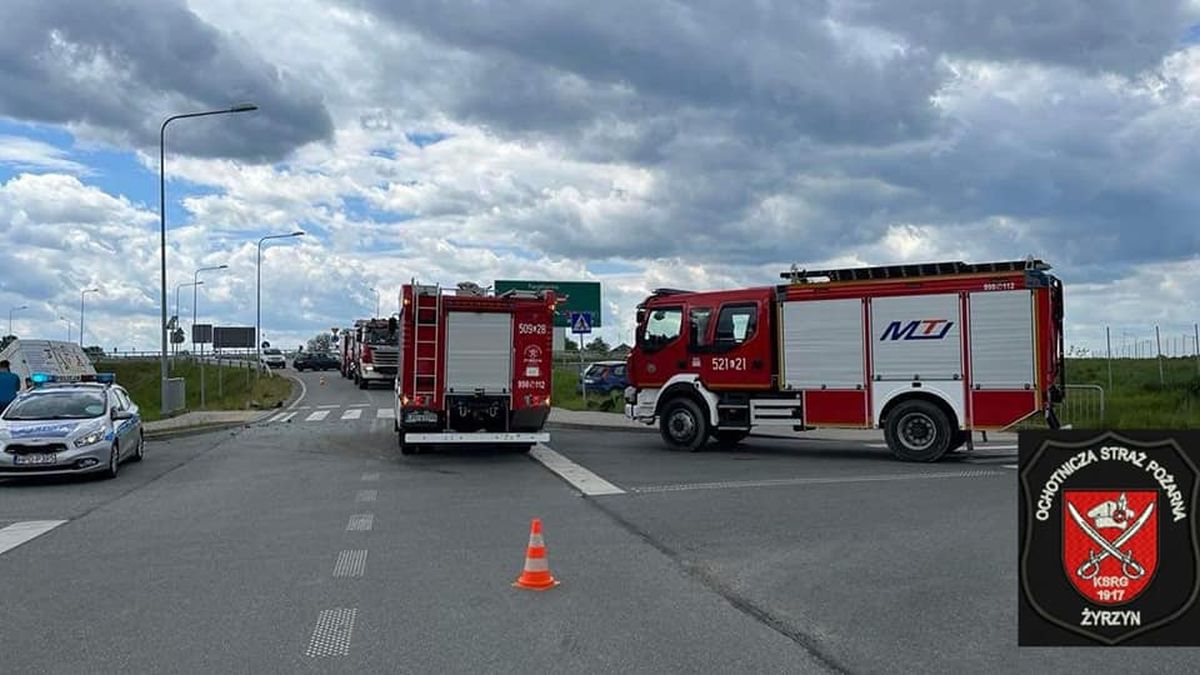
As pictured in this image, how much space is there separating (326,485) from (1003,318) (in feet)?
33.3

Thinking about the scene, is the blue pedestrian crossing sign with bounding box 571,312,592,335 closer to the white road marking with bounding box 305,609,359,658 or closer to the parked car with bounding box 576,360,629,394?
the parked car with bounding box 576,360,629,394

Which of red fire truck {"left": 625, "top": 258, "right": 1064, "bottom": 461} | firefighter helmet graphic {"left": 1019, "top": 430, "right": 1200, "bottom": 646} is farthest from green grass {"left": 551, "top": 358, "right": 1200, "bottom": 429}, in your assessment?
firefighter helmet graphic {"left": 1019, "top": 430, "right": 1200, "bottom": 646}

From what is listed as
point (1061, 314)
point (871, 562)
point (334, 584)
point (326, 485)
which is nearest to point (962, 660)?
point (871, 562)

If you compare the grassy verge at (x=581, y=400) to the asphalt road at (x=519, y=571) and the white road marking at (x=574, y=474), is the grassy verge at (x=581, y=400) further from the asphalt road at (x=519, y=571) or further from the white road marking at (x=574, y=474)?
the asphalt road at (x=519, y=571)

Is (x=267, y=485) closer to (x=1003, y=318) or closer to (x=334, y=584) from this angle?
(x=334, y=584)

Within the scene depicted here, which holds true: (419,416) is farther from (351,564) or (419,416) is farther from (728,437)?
(351,564)

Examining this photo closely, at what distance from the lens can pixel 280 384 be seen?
177 ft

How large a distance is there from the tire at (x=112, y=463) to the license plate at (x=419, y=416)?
445 cm

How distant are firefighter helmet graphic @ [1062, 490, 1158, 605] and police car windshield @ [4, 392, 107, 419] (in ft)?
50.5

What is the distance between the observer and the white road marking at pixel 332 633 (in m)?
6.45

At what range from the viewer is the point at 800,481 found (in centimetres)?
1507

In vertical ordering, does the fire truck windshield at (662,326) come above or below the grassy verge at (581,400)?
above

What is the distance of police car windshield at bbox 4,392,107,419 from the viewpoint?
16594 millimetres

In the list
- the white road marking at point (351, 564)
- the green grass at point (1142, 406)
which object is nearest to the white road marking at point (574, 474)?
the white road marking at point (351, 564)
